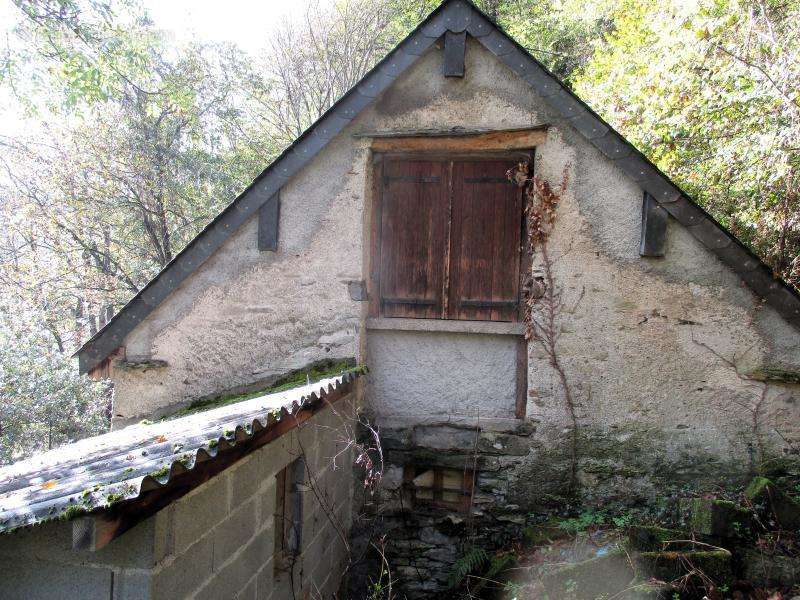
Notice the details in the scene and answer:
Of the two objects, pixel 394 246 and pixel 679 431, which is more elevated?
pixel 394 246

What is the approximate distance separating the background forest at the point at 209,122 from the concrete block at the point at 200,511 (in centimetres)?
515

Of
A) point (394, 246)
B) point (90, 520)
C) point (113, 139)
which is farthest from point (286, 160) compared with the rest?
point (113, 139)

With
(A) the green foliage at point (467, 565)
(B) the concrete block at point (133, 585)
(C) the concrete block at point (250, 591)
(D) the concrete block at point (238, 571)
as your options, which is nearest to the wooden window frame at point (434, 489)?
(A) the green foliage at point (467, 565)

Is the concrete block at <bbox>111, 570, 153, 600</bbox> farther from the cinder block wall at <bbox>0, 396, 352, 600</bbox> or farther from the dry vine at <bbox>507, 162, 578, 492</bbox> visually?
the dry vine at <bbox>507, 162, 578, 492</bbox>

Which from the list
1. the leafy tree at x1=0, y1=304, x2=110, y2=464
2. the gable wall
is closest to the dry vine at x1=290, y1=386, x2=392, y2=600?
the gable wall

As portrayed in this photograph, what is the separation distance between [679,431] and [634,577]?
1.48 meters

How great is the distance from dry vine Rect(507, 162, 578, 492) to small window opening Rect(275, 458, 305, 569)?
2295 millimetres

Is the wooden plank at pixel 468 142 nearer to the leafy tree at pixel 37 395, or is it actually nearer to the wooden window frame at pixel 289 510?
the wooden window frame at pixel 289 510

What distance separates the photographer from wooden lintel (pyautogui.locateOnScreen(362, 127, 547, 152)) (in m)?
4.62

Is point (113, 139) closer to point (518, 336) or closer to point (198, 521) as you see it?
point (518, 336)

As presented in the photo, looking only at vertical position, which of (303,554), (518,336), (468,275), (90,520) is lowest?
(303,554)

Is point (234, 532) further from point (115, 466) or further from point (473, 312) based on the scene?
point (473, 312)

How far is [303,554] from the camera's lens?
3926 millimetres

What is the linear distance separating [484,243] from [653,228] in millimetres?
1448
